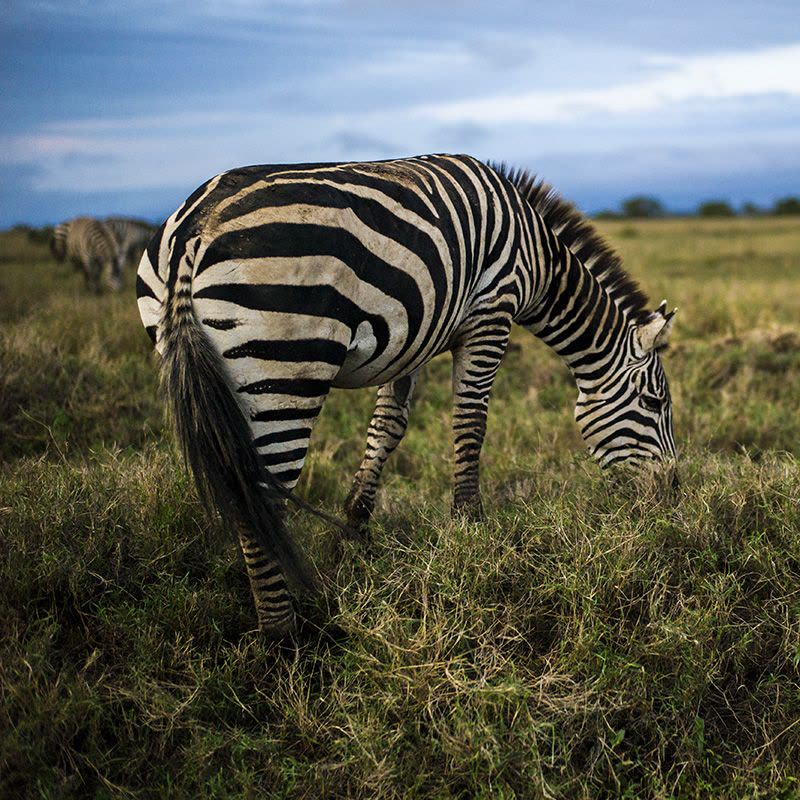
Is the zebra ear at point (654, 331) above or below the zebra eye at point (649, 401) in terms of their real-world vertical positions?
above

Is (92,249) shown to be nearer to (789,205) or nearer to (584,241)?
(584,241)

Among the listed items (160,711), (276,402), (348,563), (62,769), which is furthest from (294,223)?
(62,769)

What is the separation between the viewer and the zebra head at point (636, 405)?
4.82 meters

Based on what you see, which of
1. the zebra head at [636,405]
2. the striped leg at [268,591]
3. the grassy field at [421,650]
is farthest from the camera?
the zebra head at [636,405]

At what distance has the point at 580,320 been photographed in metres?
4.77

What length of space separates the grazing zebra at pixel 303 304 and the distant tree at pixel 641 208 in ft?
160

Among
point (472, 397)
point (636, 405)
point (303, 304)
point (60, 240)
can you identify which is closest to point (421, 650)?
point (303, 304)

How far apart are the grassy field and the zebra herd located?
36.3 ft

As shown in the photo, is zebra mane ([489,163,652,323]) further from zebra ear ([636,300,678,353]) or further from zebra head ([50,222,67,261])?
zebra head ([50,222,67,261])

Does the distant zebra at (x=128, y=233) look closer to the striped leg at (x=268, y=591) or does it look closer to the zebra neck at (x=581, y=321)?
the zebra neck at (x=581, y=321)

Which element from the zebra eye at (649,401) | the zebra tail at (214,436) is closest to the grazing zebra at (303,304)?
the zebra tail at (214,436)

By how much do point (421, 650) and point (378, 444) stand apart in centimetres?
170

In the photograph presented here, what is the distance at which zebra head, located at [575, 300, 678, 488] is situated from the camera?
4.82 metres

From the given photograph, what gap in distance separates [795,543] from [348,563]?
212cm
